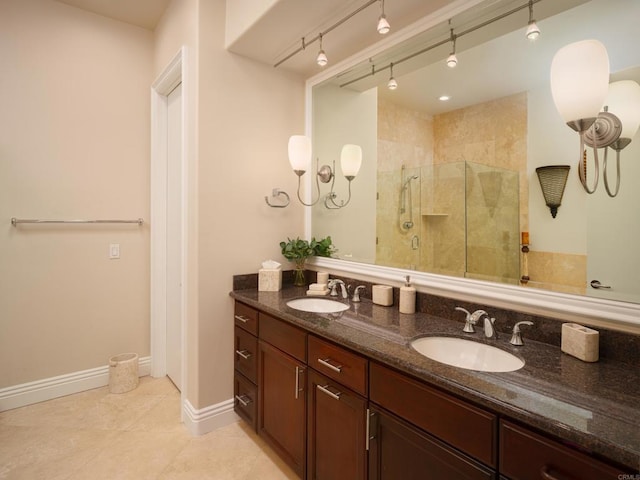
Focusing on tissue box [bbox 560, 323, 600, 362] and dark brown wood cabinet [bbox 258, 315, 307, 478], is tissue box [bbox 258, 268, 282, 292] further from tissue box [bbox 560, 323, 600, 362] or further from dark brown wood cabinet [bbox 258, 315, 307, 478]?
tissue box [bbox 560, 323, 600, 362]

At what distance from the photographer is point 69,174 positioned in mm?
2545

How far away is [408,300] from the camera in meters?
1.70

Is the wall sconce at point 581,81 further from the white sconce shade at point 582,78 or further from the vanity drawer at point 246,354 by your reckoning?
the vanity drawer at point 246,354

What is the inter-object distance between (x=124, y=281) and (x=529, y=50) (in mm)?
3161

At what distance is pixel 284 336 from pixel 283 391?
11.2 inches

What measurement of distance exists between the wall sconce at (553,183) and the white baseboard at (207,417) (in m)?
2.18

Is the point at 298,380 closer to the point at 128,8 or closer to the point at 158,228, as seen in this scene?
the point at 158,228

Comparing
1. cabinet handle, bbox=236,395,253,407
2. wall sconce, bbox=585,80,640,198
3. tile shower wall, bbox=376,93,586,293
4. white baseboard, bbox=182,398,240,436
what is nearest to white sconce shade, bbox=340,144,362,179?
tile shower wall, bbox=376,93,586,293

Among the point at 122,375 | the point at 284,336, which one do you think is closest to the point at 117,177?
the point at 122,375

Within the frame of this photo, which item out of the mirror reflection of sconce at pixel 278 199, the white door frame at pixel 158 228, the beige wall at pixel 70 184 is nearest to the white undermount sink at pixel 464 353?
the mirror reflection of sconce at pixel 278 199

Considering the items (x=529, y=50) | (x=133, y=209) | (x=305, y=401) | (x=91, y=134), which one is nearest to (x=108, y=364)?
(x=133, y=209)

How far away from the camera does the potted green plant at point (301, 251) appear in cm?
237

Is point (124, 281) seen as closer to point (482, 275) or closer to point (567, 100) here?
point (482, 275)

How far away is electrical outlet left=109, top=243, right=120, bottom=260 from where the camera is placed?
273cm
